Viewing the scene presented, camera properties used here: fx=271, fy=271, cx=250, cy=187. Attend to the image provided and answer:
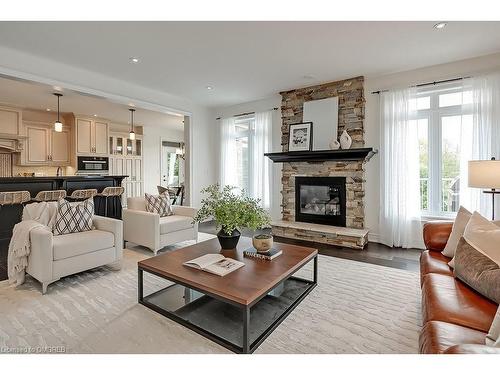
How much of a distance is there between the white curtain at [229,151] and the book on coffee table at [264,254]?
3.69 meters

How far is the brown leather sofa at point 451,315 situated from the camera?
114 centimetres

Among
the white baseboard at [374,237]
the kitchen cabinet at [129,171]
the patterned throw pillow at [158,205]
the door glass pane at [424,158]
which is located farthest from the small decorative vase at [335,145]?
the kitchen cabinet at [129,171]

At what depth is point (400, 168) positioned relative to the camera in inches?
159

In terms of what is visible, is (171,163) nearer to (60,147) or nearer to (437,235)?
(60,147)

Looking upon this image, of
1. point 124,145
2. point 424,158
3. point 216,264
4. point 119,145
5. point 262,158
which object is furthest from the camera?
point 124,145

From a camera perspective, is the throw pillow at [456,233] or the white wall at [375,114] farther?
the white wall at [375,114]

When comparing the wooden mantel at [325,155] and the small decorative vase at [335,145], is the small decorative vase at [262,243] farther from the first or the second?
the small decorative vase at [335,145]

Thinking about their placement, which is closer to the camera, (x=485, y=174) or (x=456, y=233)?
(x=456, y=233)

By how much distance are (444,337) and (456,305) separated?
385mm

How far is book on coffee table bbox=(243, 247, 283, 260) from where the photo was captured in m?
2.35

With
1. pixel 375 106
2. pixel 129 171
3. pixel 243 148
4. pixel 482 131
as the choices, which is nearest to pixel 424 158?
pixel 482 131

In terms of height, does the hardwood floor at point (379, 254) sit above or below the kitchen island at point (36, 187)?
below
